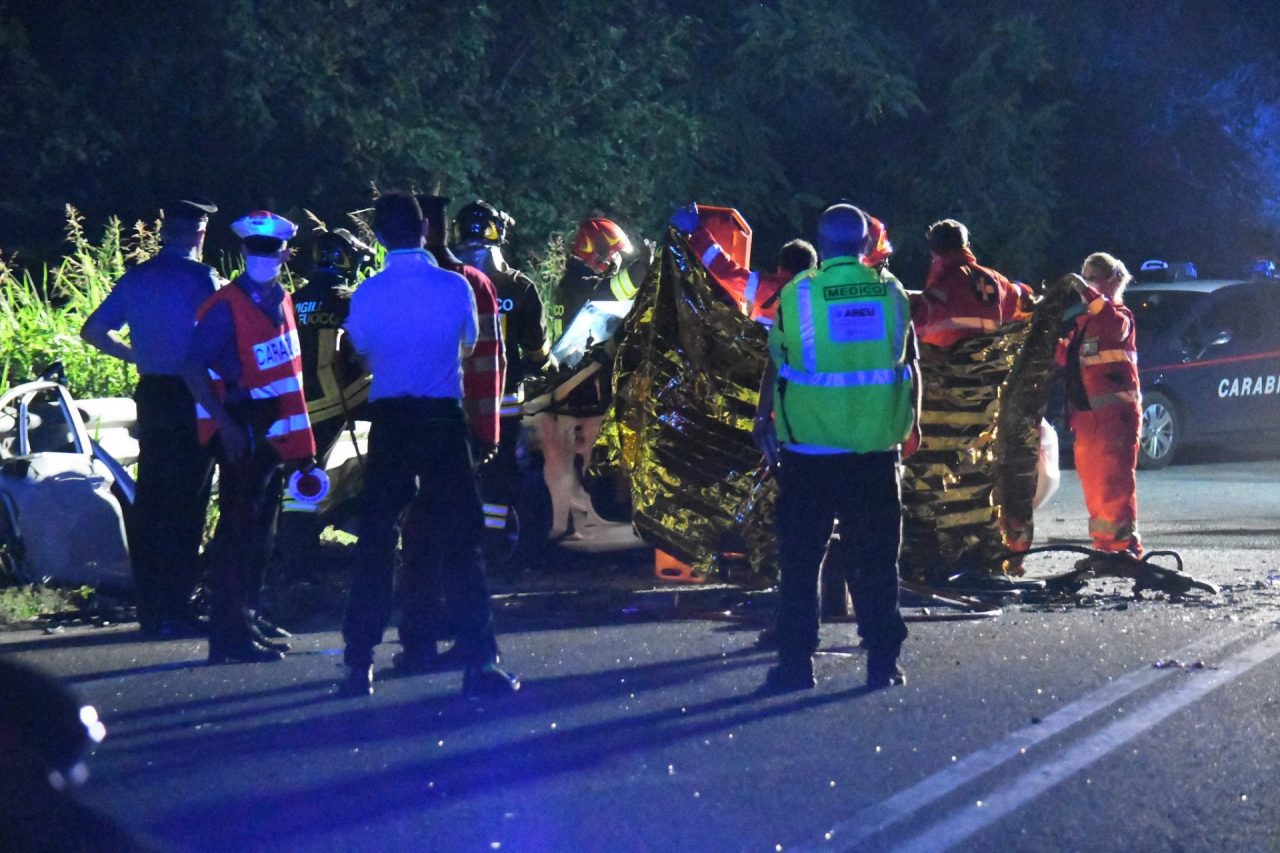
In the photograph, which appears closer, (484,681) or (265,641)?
(484,681)

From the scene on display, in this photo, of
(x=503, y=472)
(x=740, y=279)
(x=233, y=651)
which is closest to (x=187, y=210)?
(x=233, y=651)

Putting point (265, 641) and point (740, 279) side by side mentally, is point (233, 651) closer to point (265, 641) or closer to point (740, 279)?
point (265, 641)

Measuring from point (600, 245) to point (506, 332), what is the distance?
2409mm

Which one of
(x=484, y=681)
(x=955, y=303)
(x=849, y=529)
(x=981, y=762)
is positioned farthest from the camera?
(x=955, y=303)

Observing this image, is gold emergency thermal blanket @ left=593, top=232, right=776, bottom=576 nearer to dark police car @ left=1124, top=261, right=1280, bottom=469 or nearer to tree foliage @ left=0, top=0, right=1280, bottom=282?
tree foliage @ left=0, top=0, right=1280, bottom=282

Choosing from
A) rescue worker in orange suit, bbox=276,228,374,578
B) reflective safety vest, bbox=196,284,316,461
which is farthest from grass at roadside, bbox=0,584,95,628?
reflective safety vest, bbox=196,284,316,461

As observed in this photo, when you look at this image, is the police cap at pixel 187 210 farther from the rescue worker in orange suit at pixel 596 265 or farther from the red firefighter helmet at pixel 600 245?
the red firefighter helmet at pixel 600 245

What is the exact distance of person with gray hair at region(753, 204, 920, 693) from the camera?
676 cm

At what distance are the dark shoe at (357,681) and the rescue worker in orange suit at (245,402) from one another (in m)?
0.81

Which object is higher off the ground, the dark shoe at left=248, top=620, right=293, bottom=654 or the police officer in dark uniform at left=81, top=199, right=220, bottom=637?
the police officer in dark uniform at left=81, top=199, right=220, bottom=637

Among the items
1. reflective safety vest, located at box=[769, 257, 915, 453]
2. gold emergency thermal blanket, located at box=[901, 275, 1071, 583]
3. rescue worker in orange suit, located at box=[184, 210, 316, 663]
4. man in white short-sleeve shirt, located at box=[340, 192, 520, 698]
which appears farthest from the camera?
gold emergency thermal blanket, located at box=[901, 275, 1071, 583]

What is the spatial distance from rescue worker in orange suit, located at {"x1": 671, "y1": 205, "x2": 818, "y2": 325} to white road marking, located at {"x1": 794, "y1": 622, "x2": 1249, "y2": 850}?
2.65 m

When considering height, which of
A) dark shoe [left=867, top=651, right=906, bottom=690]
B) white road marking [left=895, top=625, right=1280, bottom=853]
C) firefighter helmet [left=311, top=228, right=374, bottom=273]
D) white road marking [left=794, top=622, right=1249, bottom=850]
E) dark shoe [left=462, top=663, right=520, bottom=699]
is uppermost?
firefighter helmet [left=311, top=228, right=374, bottom=273]

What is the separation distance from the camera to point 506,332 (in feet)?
29.9
